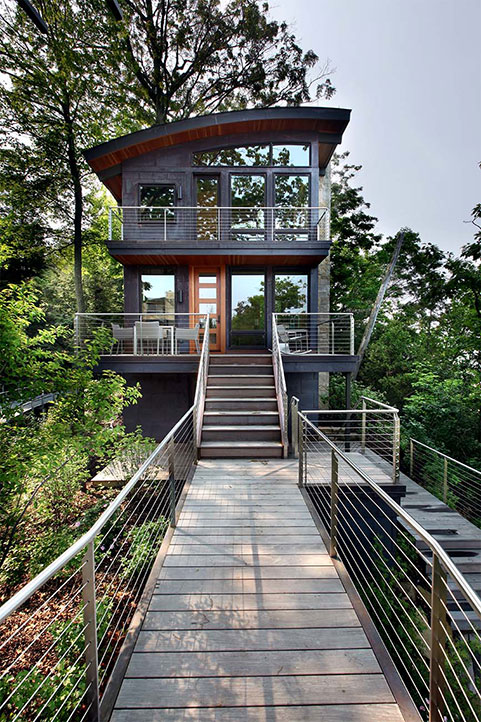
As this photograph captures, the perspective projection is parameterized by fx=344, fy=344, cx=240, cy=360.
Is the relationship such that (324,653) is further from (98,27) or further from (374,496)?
(98,27)

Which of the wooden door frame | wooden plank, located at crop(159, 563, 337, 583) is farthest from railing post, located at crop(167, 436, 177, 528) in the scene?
the wooden door frame

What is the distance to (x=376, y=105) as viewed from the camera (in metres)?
18.6

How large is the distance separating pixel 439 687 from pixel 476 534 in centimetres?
533

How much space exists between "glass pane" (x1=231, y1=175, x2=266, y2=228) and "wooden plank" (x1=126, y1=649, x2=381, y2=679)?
9.81 m

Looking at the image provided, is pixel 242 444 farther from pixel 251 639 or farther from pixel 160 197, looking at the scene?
pixel 160 197

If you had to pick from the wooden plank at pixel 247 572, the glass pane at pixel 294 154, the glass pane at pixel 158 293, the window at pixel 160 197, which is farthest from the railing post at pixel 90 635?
the glass pane at pixel 294 154

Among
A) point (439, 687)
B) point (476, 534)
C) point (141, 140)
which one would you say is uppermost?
point (141, 140)

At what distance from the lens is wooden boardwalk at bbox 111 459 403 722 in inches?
76.4

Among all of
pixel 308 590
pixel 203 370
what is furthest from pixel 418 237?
pixel 308 590

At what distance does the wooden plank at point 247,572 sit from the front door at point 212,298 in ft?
24.0

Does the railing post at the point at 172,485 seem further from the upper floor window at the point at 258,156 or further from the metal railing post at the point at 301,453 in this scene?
the upper floor window at the point at 258,156

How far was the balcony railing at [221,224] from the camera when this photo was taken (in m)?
9.96

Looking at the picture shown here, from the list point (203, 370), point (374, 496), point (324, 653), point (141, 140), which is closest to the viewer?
point (324, 653)

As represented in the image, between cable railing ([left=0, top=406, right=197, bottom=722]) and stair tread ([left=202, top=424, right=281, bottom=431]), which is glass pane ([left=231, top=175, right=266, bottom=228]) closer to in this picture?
stair tread ([left=202, top=424, right=281, bottom=431])
